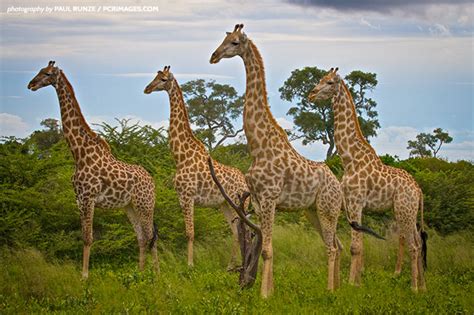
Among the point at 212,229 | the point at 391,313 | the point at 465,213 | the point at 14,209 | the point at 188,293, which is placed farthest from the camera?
the point at 465,213

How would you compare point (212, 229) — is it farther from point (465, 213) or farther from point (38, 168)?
point (465, 213)

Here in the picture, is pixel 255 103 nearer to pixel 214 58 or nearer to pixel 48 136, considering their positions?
pixel 214 58

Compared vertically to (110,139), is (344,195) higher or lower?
lower

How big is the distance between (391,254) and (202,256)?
12.0 ft

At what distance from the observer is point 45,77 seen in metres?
12.1

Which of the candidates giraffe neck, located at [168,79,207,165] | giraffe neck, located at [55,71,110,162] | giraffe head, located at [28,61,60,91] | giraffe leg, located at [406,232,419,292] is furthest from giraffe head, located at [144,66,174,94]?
giraffe leg, located at [406,232,419,292]

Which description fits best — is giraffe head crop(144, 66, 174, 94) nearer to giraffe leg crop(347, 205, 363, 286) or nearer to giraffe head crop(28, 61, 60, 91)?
giraffe head crop(28, 61, 60, 91)

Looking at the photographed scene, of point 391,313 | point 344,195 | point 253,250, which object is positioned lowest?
point 391,313

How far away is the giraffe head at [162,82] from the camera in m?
13.6

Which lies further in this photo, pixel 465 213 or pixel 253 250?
pixel 465 213

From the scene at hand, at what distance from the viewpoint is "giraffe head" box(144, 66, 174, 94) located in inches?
537

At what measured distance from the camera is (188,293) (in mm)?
11180

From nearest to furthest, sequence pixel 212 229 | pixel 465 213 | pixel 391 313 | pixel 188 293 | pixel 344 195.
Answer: pixel 391 313, pixel 188 293, pixel 344 195, pixel 212 229, pixel 465 213

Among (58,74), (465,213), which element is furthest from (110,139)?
(465,213)
